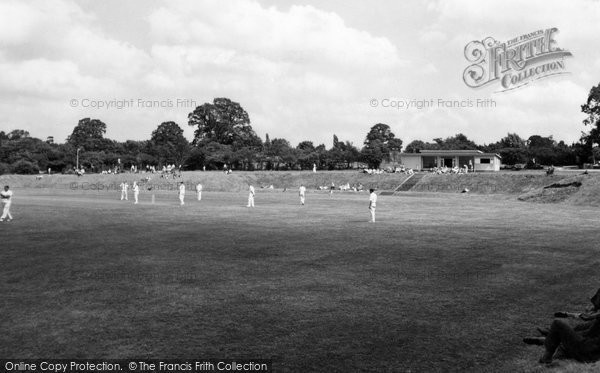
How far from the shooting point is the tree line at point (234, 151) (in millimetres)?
97300

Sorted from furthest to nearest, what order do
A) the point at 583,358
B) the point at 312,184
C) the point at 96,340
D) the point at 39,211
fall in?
the point at 312,184
the point at 39,211
the point at 96,340
the point at 583,358

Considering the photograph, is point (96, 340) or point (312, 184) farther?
point (312, 184)

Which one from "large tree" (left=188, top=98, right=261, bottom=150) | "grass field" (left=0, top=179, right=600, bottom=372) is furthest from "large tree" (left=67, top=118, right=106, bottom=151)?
"grass field" (left=0, top=179, right=600, bottom=372)

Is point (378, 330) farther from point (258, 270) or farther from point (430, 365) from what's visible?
point (258, 270)

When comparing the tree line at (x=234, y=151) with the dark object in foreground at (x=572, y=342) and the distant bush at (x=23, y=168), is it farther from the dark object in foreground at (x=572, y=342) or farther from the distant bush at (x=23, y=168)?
the dark object in foreground at (x=572, y=342)

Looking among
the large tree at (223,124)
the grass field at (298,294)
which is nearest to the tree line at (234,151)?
the large tree at (223,124)

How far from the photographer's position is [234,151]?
10469 cm

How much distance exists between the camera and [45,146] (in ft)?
373

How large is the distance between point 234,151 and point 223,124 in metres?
14.7

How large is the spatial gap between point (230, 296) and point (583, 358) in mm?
7212

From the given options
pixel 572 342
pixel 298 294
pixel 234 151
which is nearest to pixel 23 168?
pixel 234 151

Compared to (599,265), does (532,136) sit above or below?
above

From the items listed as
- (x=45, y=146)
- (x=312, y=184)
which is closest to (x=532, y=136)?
(x=312, y=184)

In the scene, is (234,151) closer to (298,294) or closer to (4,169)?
(4,169)
